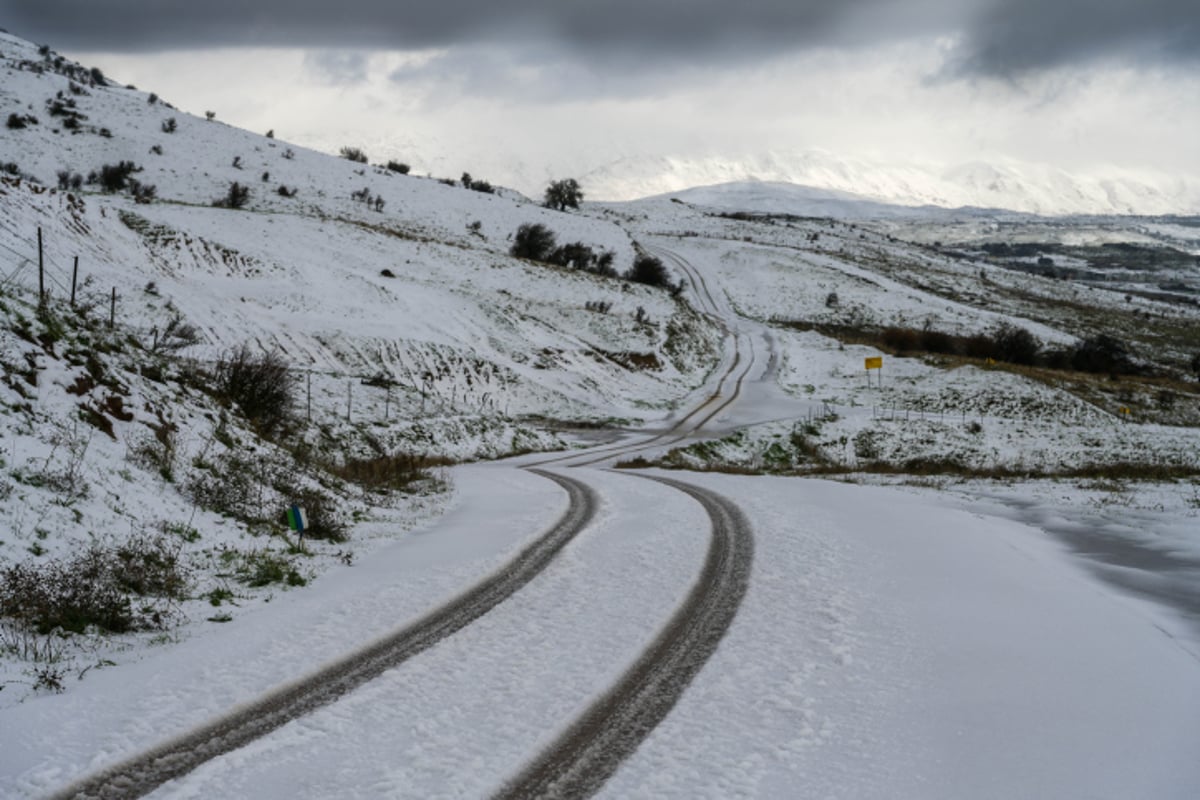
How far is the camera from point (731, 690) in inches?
253

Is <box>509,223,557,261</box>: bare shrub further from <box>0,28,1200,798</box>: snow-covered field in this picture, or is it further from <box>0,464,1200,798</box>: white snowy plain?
<box>0,464,1200,798</box>: white snowy plain

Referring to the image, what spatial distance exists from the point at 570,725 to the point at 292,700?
2.11 metres

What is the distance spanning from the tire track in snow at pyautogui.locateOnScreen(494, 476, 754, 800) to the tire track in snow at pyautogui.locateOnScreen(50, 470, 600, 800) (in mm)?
1849

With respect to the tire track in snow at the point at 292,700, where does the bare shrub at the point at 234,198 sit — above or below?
above

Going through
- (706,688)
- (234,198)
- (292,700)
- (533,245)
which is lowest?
(292,700)

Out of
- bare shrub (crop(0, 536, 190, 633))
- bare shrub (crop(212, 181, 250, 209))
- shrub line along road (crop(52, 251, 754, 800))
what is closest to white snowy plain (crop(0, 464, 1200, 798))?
shrub line along road (crop(52, 251, 754, 800))

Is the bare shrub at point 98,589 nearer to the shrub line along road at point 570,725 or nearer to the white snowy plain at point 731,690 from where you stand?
the white snowy plain at point 731,690

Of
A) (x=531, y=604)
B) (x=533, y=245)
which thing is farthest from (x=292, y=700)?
(x=533, y=245)

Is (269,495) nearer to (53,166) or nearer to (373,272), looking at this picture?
(373,272)

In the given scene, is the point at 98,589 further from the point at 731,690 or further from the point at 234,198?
the point at 234,198

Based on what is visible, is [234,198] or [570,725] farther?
[234,198]

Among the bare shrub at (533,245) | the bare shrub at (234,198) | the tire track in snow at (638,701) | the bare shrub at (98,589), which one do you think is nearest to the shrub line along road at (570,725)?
the tire track in snow at (638,701)

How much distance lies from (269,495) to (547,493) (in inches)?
257

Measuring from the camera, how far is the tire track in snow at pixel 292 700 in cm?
486
